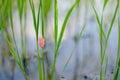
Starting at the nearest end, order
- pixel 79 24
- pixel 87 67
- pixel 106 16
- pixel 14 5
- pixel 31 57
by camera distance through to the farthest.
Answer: pixel 87 67
pixel 31 57
pixel 79 24
pixel 106 16
pixel 14 5

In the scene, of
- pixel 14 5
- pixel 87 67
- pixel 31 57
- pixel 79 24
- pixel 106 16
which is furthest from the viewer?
pixel 14 5

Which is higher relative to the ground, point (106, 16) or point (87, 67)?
point (106, 16)

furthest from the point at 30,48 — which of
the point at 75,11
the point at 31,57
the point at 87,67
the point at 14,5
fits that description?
the point at 14,5

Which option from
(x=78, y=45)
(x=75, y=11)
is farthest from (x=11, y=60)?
(x=75, y=11)

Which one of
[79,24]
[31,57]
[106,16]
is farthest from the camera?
[106,16]

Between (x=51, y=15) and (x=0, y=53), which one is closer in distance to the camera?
(x=0, y=53)

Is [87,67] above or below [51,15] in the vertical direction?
below

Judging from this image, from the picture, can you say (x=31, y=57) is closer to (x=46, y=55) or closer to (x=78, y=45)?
(x=46, y=55)

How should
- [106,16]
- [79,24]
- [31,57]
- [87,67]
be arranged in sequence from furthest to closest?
1. [106,16]
2. [79,24]
3. [31,57]
4. [87,67]

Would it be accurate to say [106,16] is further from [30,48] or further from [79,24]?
[30,48]
